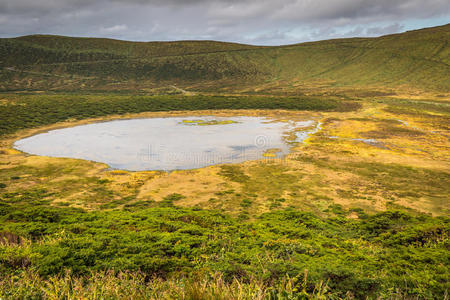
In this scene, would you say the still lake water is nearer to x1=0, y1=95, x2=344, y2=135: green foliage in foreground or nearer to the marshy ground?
the marshy ground

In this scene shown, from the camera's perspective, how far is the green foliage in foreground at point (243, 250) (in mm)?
6914

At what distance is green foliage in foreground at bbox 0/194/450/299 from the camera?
6.91 meters

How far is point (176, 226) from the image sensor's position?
42.3 ft

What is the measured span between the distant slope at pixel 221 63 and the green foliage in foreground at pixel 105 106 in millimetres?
48520

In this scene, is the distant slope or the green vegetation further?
the distant slope

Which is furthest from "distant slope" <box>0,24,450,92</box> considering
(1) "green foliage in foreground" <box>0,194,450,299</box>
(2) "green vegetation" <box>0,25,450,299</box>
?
(1) "green foliage in foreground" <box>0,194,450,299</box>

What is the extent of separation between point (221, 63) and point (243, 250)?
Answer: 163 metres

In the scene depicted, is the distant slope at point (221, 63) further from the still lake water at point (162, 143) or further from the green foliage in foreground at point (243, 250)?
the green foliage in foreground at point (243, 250)

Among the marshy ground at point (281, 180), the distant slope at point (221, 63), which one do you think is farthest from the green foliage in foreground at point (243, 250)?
the distant slope at point (221, 63)

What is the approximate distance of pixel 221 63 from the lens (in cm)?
16225

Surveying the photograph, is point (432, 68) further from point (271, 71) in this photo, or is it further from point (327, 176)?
point (327, 176)

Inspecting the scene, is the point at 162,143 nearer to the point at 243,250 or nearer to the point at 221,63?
the point at 243,250

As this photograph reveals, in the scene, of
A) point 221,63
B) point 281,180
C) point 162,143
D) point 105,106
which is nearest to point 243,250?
point 281,180

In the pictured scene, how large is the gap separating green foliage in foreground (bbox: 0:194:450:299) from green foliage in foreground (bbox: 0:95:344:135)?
4390 centimetres
